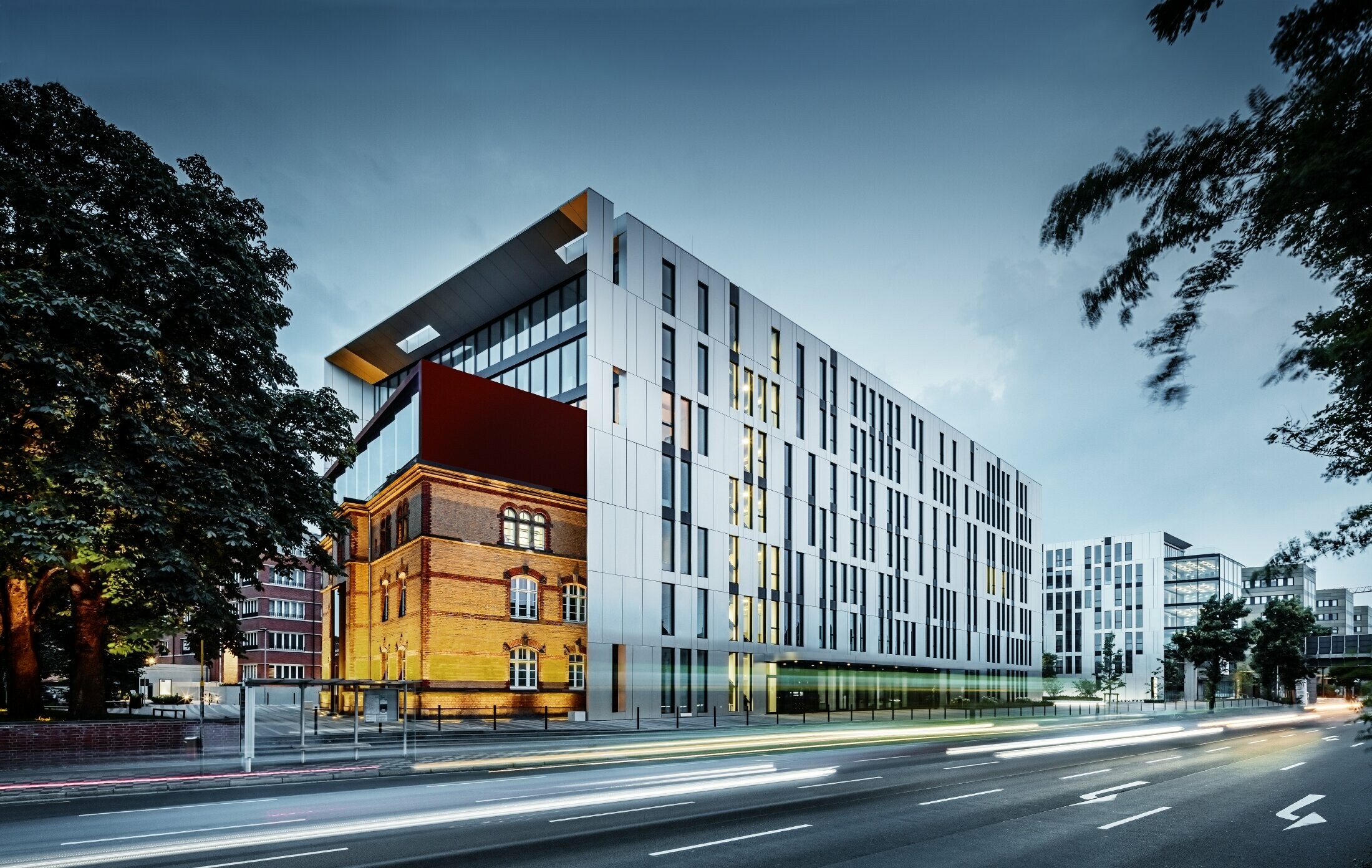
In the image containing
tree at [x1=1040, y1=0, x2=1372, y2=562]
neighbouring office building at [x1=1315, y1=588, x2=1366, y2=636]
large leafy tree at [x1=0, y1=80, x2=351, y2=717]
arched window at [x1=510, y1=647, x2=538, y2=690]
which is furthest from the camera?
neighbouring office building at [x1=1315, y1=588, x2=1366, y2=636]

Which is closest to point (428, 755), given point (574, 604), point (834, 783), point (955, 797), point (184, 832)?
point (834, 783)

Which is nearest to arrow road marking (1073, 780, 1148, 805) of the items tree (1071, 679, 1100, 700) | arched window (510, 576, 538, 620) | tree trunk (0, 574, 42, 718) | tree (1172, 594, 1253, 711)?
arched window (510, 576, 538, 620)

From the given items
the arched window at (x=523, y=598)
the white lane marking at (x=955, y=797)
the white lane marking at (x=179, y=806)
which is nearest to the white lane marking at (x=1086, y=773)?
the white lane marking at (x=955, y=797)

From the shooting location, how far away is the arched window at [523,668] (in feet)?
129

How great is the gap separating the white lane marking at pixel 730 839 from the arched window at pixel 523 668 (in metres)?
27.4

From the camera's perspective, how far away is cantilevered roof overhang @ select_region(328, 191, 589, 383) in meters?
45.8

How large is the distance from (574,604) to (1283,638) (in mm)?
73703

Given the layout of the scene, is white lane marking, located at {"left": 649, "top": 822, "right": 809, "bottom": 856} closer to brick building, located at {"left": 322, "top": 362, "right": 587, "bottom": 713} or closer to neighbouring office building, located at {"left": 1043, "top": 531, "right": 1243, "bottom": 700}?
brick building, located at {"left": 322, "top": 362, "right": 587, "bottom": 713}

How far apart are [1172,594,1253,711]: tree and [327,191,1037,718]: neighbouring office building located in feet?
89.6

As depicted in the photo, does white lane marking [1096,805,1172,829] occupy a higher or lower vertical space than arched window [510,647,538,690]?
higher

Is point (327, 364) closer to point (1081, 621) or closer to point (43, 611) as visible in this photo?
point (43, 611)

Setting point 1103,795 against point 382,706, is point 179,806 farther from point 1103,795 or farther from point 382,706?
point 382,706

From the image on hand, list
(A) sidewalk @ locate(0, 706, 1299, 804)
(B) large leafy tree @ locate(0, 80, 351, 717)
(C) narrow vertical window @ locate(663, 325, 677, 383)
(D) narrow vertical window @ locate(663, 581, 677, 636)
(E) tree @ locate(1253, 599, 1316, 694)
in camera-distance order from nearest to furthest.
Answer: (A) sidewalk @ locate(0, 706, 1299, 804) < (B) large leafy tree @ locate(0, 80, 351, 717) < (D) narrow vertical window @ locate(663, 581, 677, 636) < (C) narrow vertical window @ locate(663, 325, 677, 383) < (E) tree @ locate(1253, 599, 1316, 694)

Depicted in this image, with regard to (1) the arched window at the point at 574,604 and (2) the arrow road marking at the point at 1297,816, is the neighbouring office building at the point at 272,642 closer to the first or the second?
(1) the arched window at the point at 574,604
